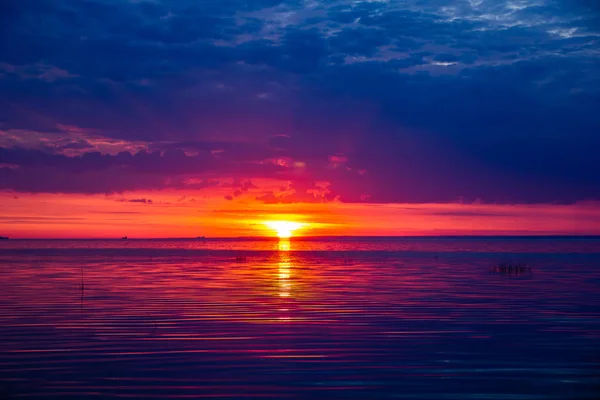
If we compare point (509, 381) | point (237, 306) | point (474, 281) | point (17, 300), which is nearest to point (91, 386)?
point (509, 381)

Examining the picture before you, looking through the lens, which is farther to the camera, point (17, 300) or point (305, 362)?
point (17, 300)

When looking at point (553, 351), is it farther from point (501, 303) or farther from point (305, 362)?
point (501, 303)

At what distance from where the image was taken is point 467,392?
13.8 m

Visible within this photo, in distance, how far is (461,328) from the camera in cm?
2294

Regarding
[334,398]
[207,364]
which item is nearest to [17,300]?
[207,364]

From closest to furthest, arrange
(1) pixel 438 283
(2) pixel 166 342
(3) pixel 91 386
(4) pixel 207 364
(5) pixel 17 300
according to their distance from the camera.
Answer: (3) pixel 91 386
(4) pixel 207 364
(2) pixel 166 342
(5) pixel 17 300
(1) pixel 438 283

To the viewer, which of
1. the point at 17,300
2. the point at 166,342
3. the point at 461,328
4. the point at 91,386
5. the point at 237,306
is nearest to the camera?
the point at 91,386

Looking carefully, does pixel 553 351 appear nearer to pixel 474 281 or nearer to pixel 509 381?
pixel 509 381

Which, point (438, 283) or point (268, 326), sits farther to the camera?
point (438, 283)

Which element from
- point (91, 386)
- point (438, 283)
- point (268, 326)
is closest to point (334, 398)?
point (91, 386)

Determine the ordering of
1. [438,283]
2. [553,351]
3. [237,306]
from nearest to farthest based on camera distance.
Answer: [553,351]
[237,306]
[438,283]

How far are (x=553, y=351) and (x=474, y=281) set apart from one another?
89.5 feet

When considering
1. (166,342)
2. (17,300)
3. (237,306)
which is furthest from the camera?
(17,300)

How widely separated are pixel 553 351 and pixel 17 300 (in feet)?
82.9
